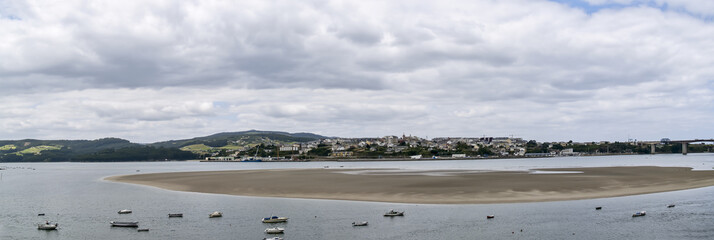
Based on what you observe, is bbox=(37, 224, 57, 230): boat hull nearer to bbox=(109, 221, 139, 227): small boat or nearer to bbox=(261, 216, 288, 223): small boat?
bbox=(109, 221, 139, 227): small boat

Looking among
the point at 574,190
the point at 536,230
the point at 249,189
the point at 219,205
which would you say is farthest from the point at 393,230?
the point at 249,189

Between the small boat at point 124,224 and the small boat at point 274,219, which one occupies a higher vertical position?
the small boat at point 274,219

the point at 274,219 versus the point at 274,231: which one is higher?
the point at 274,219

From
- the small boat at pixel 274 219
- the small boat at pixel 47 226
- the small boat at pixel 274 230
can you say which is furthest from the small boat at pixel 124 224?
the small boat at pixel 274 230

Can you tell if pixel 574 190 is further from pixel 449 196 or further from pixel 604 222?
pixel 604 222

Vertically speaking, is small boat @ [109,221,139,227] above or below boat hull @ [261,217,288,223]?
below

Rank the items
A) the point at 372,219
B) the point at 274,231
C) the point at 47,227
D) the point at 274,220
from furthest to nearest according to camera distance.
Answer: the point at 372,219, the point at 274,220, the point at 47,227, the point at 274,231

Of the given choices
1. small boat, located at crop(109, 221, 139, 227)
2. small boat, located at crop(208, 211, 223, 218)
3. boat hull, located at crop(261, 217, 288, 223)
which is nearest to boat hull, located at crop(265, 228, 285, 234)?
boat hull, located at crop(261, 217, 288, 223)

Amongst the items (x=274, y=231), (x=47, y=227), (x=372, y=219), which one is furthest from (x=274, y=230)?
(x=47, y=227)

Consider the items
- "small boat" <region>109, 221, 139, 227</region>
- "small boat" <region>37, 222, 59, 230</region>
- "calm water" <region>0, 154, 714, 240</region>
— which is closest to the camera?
"calm water" <region>0, 154, 714, 240</region>

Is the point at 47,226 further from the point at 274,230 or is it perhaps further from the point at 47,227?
the point at 274,230

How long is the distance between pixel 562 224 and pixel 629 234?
428 centimetres

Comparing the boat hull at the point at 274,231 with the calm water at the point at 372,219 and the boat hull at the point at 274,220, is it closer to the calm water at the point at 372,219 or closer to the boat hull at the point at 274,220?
the calm water at the point at 372,219

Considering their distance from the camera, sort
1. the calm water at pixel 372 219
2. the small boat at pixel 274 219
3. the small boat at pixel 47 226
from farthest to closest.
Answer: the small boat at pixel 274 219 < the small boat at pixel 47 226 < the calm water at pixel 372 219
